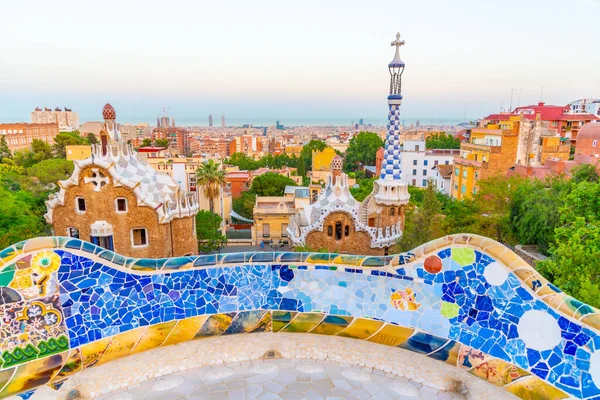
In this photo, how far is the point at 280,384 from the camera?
15.7ft

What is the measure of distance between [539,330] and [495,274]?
782 mm

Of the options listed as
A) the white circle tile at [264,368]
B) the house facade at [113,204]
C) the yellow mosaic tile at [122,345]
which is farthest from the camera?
the house facade at [113,204]

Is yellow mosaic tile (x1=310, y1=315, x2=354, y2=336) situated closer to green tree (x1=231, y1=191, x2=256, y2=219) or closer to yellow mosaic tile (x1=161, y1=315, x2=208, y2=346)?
yellow mosaic tile (x1=161, y1=315, x2=208, y2=346)

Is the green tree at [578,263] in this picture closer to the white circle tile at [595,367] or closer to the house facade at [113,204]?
the white circle tile at [595,367]

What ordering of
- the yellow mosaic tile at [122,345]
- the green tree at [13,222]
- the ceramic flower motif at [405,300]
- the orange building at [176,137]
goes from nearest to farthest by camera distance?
the yellow mosaic tile at [122,345] → the ceramic flower motif at [405,300] → the green tree at [13,222] → the orange building at [176,137]

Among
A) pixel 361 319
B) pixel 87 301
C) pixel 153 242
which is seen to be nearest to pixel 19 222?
pixel 153 242

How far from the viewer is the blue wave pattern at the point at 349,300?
4.75m

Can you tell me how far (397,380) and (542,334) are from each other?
1791 millimetres

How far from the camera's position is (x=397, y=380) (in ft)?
16.0

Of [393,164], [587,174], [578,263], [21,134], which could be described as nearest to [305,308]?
[578,263]

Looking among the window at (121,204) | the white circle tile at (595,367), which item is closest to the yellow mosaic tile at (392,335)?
the white circle tile at (595,367)

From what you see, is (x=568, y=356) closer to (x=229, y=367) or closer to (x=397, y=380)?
(x=397, y=380)

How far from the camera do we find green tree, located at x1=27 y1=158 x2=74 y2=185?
28.1 m

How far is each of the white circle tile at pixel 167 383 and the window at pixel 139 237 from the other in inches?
435
